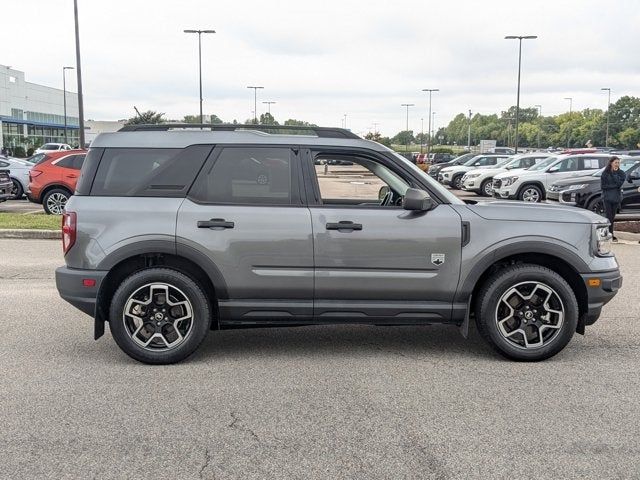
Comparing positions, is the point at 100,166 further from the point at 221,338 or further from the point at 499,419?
the point at 499,419

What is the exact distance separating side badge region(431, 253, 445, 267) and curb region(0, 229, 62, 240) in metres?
9.19

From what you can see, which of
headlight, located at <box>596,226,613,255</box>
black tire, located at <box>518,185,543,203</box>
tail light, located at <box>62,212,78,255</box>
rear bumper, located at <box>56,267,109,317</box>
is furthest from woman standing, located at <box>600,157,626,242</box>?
tail light, located at <box>62,212,78,255</box>

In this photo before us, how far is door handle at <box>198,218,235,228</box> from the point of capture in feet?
16.3

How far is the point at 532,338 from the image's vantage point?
5.16 meters

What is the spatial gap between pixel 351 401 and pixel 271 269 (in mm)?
1196

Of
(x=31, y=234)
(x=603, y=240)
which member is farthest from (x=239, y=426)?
(x=31, y=234)

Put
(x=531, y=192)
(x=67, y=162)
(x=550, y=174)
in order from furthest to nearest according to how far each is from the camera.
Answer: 1. (x=550, y=174)
2. (x=531, y=192)
3. (x=67, y=162)

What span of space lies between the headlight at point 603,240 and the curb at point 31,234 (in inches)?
390

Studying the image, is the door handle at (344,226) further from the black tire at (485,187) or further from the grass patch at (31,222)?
the black tire at (485,187)

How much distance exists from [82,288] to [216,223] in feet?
3.70

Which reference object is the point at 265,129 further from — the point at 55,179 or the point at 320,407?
the point at 55,179

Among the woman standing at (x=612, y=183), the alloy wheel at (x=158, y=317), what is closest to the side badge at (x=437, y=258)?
the alloy wheel at (x=158, y=317)

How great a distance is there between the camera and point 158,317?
5.05m

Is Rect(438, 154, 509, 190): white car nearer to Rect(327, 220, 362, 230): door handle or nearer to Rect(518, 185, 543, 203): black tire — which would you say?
Rect(518, 185, 543, 203): black tire
